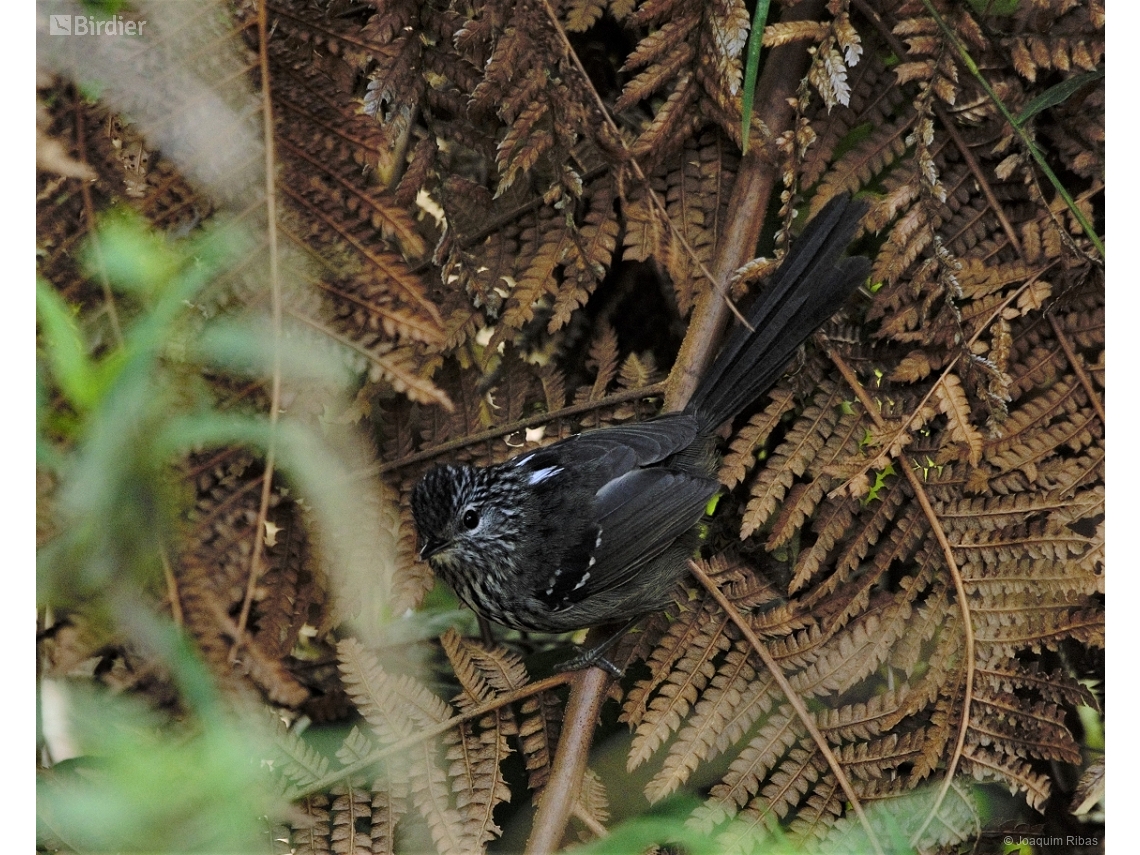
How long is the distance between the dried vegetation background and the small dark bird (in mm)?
58

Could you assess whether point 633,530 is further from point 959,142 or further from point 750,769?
point 959,142

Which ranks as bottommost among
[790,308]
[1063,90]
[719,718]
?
[719,718]

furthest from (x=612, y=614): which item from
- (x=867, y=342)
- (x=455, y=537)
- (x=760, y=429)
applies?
(x=867, y=342)

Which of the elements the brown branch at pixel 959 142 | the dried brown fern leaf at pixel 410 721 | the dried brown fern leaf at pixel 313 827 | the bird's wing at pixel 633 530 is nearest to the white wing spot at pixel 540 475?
A: the bird's wing at pixel 633 530

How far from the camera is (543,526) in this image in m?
1.84

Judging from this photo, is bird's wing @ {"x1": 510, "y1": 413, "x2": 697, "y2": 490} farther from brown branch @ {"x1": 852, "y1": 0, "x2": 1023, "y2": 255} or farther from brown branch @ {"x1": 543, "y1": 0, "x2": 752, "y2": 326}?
brown branch @ {"x1": 852, "y1": 0, "x2": 1023, "y2": 255}

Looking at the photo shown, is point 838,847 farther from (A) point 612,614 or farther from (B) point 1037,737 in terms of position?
(A) point 612,614

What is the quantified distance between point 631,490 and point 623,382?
0.75ft

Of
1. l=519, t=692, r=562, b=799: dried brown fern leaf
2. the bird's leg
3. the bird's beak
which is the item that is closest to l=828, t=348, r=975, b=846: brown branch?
the bird's leg

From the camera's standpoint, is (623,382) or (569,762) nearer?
(569,762)

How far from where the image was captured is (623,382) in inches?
71.6

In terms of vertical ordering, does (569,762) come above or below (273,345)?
below

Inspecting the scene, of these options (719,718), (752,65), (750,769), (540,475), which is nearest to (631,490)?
(540,475)

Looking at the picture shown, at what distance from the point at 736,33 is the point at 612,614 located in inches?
47.1
